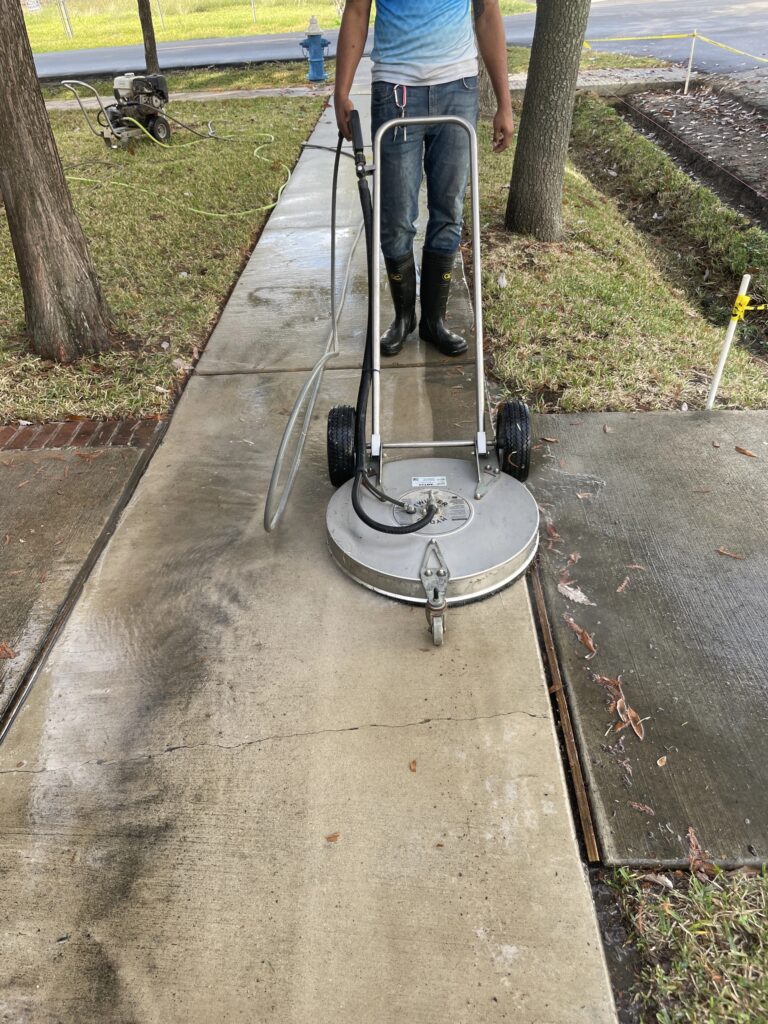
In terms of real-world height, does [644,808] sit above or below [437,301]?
below

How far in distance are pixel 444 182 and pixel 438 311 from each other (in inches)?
27.3

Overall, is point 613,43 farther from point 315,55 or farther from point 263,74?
point 263,74

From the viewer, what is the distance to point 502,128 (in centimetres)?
312

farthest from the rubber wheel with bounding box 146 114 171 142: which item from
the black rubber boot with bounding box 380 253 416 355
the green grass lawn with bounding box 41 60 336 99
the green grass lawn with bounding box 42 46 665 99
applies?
the black rubber boot with bounding box 380 253 416 355

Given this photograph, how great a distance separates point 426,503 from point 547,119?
365cm

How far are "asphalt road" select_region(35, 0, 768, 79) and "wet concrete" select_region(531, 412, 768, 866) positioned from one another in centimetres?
1138

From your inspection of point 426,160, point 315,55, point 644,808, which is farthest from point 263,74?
point 644,808

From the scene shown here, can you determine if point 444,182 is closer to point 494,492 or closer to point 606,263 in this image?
point 494,492

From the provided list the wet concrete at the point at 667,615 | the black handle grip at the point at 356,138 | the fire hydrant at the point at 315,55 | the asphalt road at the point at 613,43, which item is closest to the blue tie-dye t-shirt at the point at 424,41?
the black handle grip at the point at 356,138

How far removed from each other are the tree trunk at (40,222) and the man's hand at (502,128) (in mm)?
2203

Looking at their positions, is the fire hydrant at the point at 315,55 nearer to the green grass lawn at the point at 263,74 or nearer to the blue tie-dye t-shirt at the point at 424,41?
the green grass lawn at the point at 263,74

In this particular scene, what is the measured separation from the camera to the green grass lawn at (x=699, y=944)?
4.87 ft

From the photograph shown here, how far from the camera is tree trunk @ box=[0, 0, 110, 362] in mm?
3398

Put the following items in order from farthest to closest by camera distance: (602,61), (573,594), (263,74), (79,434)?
1. (263,74)
2. (602,61)
3. (79,434)
4. (573,594)
